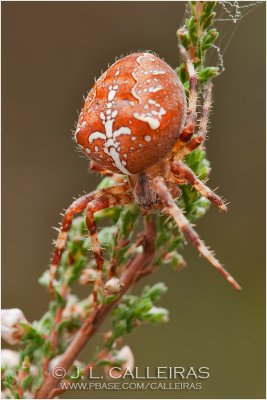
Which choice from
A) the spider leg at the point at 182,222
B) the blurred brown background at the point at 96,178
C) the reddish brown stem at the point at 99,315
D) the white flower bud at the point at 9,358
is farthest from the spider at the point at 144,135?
the blurred brown background at the point at 96,178

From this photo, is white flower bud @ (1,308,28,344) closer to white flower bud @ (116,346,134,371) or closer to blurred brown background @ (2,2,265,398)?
white flower bud @ (116,346,134,371)

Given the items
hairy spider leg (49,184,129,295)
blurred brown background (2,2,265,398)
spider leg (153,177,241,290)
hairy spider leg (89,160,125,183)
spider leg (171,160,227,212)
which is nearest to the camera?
spider leg (153,177,241,290)

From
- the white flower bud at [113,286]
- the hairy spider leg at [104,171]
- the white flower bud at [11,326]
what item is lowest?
the white flower bud at [11,326]

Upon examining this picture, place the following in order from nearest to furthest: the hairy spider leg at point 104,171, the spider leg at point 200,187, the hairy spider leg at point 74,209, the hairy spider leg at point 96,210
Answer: the spider leg at point 200,187 < the hairy spider leg at point 96,210 < the hairy spider leg at point 74,209 < the hairy spider leg at point 104,171

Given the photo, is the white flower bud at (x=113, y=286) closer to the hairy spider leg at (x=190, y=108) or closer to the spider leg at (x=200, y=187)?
the spider leg at (x=200, y=187)

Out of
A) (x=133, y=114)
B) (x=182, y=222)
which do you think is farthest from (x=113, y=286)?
(x=133, y=114)

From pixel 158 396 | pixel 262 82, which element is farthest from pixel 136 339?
pixel 262 82
